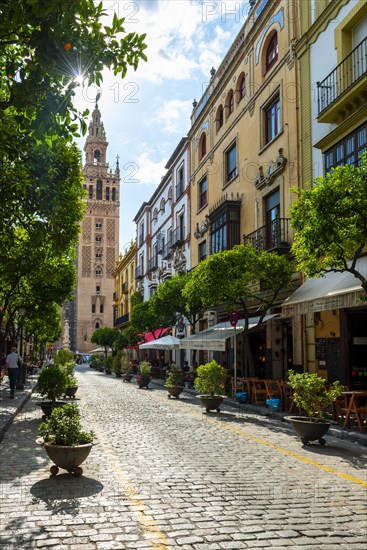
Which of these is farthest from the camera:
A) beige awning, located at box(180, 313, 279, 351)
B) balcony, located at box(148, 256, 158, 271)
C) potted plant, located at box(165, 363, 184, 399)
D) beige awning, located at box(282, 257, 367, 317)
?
balcony, located at box(148, 256, 158, 271)

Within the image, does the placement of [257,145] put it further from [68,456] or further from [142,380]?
[68,456]

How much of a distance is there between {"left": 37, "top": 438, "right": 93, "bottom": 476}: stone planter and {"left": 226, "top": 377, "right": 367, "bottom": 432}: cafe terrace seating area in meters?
5.98

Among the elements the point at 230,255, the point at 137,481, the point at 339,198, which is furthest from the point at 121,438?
the point at 230,255

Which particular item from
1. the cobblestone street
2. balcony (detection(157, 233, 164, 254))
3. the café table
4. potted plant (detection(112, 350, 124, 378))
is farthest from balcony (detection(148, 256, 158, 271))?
the cobblestone street

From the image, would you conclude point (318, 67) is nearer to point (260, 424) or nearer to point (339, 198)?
point (339, 198)

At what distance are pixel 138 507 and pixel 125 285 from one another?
57.7m

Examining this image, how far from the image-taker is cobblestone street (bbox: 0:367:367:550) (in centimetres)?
483

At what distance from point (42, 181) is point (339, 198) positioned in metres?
5.52

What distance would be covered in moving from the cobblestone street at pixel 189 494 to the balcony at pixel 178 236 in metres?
25.5

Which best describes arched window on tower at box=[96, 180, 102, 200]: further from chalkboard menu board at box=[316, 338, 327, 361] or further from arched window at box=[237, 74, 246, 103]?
chalkboard menu board at box=[316, 338, 327, 361]

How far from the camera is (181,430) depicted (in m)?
11.5

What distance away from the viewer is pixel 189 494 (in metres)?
6.28

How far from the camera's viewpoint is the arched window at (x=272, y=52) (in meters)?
21.5

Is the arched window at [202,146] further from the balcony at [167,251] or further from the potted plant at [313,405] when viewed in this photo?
the potted plant at [313,405]
